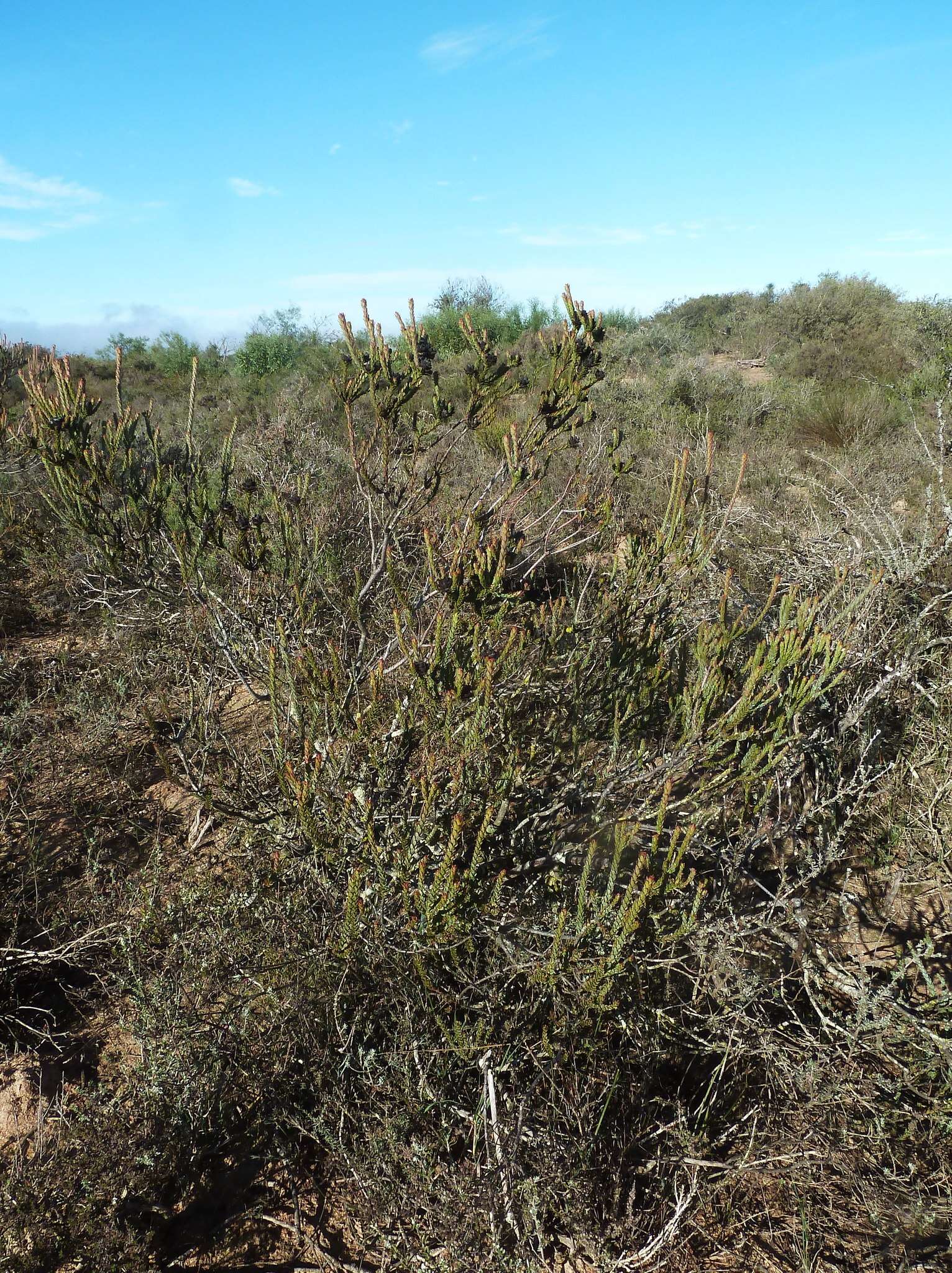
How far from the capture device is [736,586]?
3.16 m

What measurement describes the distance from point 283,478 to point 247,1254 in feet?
13.9

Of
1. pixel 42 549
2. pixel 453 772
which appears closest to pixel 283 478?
pixel 42 549

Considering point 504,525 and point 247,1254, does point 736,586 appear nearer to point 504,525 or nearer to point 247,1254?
point 504,525

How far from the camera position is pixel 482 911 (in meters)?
2.14

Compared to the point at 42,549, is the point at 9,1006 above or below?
below

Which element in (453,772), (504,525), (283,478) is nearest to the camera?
(504,525)

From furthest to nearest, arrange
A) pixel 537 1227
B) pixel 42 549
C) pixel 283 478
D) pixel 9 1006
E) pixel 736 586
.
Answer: pixel 42 549
pixel 283 478
pixel 736 586
pixel 9 1006
pixel 537 1227

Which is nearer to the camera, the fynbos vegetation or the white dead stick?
the white dead stick

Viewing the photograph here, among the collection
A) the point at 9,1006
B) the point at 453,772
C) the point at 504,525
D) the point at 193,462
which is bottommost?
the point at 9,1006

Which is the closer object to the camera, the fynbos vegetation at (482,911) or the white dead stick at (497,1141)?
the white dead stick at (497,1141)

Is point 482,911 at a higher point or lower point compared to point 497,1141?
higher

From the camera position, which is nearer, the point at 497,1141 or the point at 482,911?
the point at 497,1141

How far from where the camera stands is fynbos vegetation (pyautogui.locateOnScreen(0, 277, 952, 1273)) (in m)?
1.97

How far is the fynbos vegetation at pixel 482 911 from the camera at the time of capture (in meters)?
1.97
